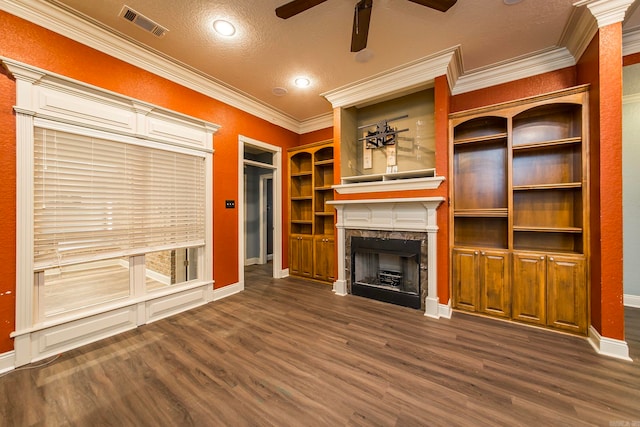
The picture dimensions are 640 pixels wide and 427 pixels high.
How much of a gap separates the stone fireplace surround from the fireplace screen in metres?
0.11

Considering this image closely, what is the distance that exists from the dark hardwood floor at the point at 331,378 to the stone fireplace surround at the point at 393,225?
0.45 m

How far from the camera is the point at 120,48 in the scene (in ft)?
8.23

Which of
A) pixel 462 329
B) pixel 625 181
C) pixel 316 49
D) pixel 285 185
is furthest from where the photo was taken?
pixel 285 185

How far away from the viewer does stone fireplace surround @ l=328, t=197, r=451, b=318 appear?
9.46ft

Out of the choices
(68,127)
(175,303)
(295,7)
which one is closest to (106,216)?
(68,127)

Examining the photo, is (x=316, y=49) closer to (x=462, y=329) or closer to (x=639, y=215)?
(x=462, y=329)

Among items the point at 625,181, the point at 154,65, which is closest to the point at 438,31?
the point at 625,181

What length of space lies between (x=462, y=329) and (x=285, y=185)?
3.50m

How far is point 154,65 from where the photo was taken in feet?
9.14

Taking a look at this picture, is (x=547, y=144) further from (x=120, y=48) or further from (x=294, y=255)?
(x=120, y=48)

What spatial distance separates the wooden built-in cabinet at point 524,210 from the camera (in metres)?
2.41

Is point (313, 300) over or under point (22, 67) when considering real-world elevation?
under

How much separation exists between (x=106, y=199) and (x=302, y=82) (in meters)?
2.78

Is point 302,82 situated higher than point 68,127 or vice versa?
point 302,82
